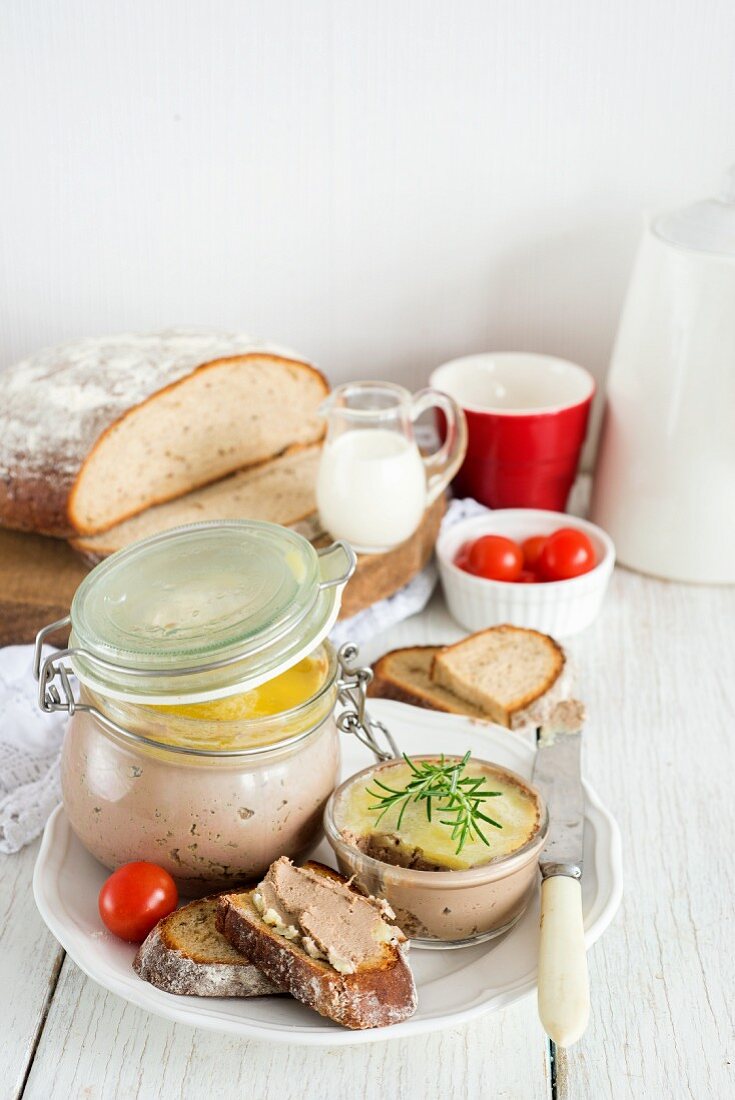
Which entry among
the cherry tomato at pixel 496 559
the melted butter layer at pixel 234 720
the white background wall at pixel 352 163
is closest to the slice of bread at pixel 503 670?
the cherry tomato at pixel 496 559

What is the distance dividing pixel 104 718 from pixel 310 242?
1261mm

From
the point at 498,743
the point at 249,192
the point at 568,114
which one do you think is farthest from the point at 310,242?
the point at 498,743

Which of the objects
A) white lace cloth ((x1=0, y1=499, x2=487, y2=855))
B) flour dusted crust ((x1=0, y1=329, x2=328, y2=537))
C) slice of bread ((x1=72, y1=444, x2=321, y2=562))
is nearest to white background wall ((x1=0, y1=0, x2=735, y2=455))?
flour dusted crust ((x1=0, y1=329, x2=328, y2=537))

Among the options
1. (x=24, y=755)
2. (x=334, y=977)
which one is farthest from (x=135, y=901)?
(x=24, y=755)

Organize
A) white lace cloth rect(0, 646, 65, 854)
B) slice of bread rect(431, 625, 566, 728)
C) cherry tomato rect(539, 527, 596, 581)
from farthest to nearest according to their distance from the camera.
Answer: cherry tomato rect(539, 527, 596, 581) < slice of bread rect(431, 625, 566, 728) < white lace cloth rect(0, 646, 65, 854)

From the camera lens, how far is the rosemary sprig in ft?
3.68

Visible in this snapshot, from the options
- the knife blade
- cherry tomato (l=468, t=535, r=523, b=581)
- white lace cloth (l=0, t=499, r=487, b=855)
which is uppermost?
the knife blade

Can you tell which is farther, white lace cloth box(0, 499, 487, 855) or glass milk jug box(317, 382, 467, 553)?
glass milk jug box(317, 382, 467, 553)

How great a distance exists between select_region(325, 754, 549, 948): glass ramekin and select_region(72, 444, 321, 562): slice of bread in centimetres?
80

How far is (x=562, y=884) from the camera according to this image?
112cm

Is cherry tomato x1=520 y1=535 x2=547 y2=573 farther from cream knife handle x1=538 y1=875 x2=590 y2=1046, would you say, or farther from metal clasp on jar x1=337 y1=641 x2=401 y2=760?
cream knife handle x1=538 y1=875 x2=590 y2=1046

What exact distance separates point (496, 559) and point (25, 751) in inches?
30.8

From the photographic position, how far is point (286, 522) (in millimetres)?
1854

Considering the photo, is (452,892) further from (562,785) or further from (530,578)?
(530,578)
